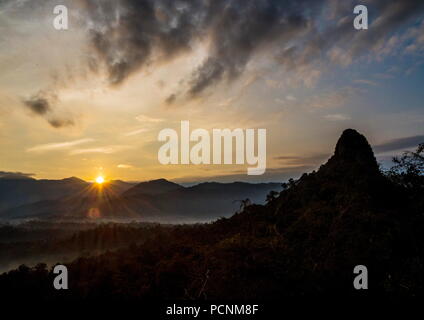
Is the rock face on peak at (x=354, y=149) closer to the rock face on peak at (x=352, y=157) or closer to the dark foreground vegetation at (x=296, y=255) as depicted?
the rock face on peak at (x=352, y=157)

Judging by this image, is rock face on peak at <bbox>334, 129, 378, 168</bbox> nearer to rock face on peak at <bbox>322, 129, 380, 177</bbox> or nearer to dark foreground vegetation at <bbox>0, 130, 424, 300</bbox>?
rock face on peak at <bbox>322, 129, 380, 177</bbox>

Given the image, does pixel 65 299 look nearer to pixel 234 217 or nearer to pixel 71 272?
pixel 71 272

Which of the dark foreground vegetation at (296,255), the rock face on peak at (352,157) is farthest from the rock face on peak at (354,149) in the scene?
the dark foreground vegetation at (296,255)

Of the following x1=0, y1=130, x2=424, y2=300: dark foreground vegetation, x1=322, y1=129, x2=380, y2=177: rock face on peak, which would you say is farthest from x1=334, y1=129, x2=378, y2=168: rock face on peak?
x1=0, y1=130, x2=424, y2=300: dark foreground vegetation

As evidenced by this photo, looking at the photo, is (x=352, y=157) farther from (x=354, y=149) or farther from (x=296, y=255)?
(x=296, y=255)

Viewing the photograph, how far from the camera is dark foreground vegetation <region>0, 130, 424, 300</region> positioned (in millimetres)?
8930

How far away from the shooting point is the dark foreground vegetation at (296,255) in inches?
352

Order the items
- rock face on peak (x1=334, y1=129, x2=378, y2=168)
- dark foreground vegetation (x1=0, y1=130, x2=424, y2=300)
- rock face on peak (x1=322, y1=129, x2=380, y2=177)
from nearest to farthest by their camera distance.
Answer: dark foreground vegetation (x1=0, y1=130, x2=424, y2=300) → rock face on peak (x1=322, y1=129, x2=380, y2=177) → rock face on peak (x1=334, y1=129, x2=378, y2=168)

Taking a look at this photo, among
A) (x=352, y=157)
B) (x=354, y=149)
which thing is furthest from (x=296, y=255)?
(x=354, y=149)

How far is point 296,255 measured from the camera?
10.3 metres

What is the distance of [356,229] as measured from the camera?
34.2 feet

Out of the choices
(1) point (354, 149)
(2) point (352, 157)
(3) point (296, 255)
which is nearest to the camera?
(3) point (296, 255)
